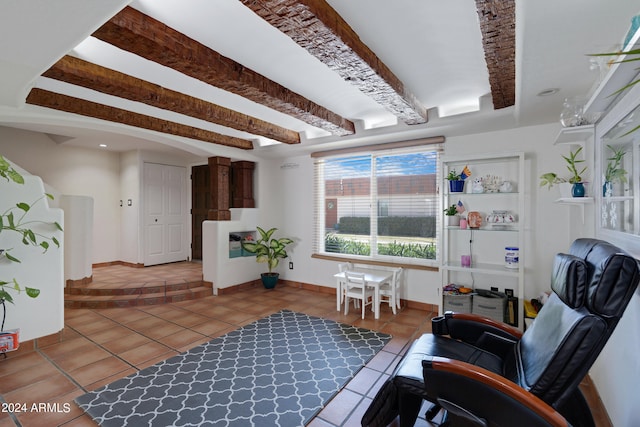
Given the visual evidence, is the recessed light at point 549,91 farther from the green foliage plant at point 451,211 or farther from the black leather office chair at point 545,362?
the green foliage plant at point 451,211

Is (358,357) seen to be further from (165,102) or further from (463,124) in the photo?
(165,102)

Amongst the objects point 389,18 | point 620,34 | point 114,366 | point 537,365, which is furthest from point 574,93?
point 114,366

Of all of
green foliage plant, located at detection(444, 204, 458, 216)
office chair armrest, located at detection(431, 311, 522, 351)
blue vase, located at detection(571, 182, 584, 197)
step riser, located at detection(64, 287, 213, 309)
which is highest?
blue vase, located at detection(571, 182, 584, 197)

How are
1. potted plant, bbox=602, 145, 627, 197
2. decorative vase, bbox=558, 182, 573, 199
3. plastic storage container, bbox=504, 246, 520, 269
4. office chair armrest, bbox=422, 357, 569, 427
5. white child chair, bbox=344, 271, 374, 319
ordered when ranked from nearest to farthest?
office chair armrest, bbox=422, 357, 569, 427
potted plant, bbox=602, 145, 627, 197
decorative vase, bbox=558, 182, 573, 199
plastic storage container, bbox=504, 246, 520, 269
white child chair, bbox=344, 271, 374, 319

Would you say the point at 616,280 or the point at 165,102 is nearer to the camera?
A: the point at 616,280

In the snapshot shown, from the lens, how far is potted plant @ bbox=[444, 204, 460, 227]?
353cm

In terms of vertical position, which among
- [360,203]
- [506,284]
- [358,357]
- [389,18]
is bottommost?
[358,357]

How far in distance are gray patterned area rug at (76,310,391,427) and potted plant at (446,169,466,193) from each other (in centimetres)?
179

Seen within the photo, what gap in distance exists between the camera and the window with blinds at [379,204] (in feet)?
13.1

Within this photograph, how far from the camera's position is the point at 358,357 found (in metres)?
2.73

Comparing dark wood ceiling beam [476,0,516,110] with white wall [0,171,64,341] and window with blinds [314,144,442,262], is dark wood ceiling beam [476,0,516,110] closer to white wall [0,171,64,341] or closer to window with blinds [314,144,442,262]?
A: window with blinds [314,144,442,262]

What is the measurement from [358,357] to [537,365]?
1540 millimetres

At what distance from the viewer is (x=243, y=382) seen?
2338mm

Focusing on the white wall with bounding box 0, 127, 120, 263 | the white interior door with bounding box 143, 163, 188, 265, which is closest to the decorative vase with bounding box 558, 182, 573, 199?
the white interior door with bounding box 143, 163, 188, 265
